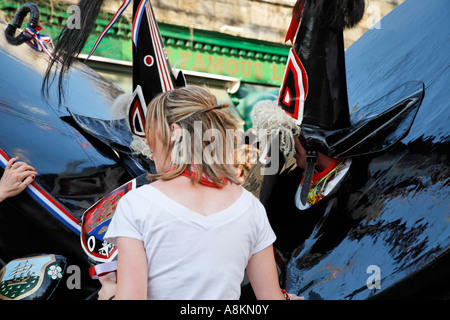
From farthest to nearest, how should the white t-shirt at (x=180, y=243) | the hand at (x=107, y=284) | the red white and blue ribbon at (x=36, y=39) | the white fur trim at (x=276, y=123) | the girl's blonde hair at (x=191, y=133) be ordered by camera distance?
1. the red white and blue ribbon at (x=36, y=39)
2. the white fur trim at (x=276, y=123)
3. the hand at (x=107, y=284)
4. the girl's blonde hair at (x=191, y=133)
5. the white t-shirt at (x=180, y=243)

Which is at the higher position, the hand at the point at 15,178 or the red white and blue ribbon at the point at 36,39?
the red white and blue ribbon at the point at 36,39

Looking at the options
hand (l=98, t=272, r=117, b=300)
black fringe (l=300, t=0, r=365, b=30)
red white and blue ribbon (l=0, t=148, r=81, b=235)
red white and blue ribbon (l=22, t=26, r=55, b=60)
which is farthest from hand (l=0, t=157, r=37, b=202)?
black fringe (l=300, t=0, r=365, b=30)

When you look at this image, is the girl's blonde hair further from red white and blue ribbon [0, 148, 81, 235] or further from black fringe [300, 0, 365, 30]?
red white and blue ribbon [0, 148, 81, 235]

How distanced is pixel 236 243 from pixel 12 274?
991mm

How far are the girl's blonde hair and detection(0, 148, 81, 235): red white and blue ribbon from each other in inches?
33.8

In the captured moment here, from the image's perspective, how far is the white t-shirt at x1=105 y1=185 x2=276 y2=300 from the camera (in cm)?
117

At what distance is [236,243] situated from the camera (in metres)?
1.23

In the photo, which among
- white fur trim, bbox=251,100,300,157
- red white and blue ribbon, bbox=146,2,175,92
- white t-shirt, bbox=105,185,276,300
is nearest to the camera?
white t-shirt, bbox=105,185,276,300

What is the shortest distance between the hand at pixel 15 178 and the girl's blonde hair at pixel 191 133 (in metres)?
0.86

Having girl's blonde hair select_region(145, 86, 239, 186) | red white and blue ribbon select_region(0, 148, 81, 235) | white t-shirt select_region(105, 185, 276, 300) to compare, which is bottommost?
red white and blue ribbon select_region(0, 148, 81, 235)

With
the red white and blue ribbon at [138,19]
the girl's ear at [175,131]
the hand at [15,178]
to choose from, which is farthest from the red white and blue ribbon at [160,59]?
the girl's ear at [175,131]

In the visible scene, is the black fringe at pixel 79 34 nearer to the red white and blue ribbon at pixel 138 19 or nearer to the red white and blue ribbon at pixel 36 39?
the red white and blue ribbon at pixel 138 19

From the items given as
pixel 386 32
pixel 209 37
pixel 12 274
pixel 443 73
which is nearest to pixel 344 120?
pixel 443 73

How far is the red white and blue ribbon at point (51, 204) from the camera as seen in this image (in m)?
2.03
